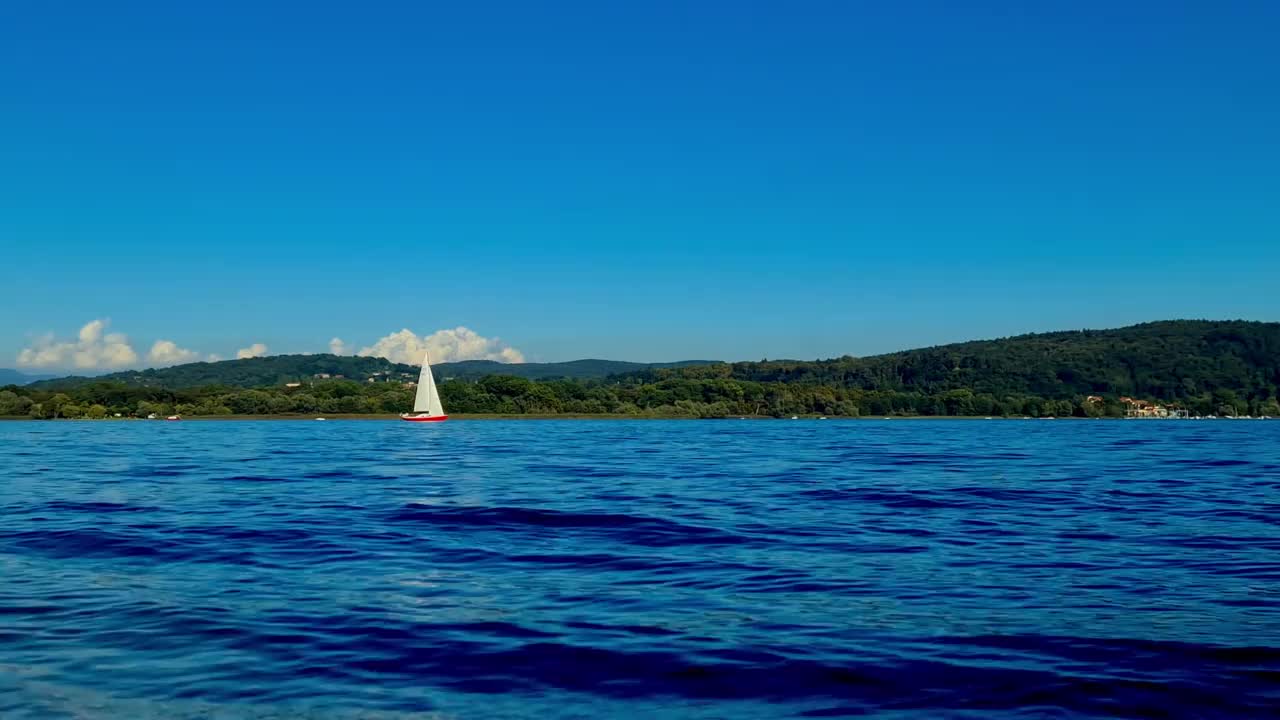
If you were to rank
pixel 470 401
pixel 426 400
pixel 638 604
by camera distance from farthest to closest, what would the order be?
pixel 470 401
pixel 426 400
pixel 638 604

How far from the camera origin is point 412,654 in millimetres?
11219

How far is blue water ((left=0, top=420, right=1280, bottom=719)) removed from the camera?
9.82 metres

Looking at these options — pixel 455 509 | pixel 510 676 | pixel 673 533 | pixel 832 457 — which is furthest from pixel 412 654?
pixel 832 457

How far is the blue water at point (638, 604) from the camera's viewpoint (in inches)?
387

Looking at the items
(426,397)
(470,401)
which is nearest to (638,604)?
(426,397)

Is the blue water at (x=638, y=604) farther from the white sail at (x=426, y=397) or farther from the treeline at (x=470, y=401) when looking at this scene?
the treeline at (x=470, y=401)

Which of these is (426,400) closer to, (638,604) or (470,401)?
(470,401)

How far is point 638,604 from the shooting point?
45.8ft

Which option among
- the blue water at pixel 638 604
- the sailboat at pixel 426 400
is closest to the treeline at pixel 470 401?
the sailboat at pixel 426 400

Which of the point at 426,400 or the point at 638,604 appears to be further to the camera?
the point at 426,400

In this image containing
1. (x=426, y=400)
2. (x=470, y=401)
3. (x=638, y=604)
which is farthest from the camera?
(x=470, y=401)

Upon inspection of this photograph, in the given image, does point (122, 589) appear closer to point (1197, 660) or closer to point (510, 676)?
point (510, 676)

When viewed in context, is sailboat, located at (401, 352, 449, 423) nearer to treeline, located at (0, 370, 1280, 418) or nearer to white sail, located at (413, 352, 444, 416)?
white sail, located at (413, 352, 444, 416)

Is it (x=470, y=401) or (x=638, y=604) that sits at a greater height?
(x=470, y=401)
